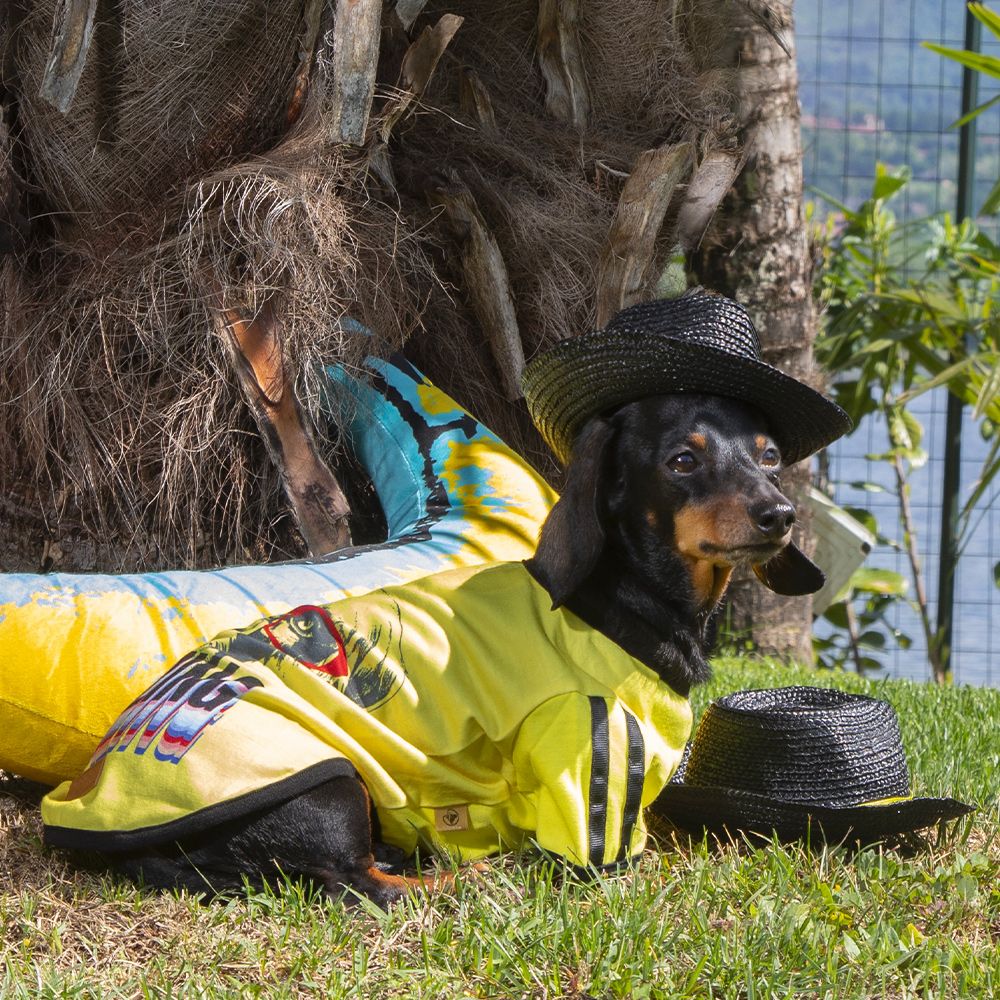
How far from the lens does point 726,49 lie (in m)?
4.84

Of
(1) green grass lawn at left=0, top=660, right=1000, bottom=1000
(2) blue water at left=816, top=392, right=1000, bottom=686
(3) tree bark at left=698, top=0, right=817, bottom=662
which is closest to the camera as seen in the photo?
(1) green grass lawn at left=0, top=660, right=1000, bottom=1000

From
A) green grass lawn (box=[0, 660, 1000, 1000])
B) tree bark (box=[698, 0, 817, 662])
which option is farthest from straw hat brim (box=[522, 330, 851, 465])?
tree bark (box=[698, 0, 817, 662])

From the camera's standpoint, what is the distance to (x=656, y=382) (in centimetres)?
254

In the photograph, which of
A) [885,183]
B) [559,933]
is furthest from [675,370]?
[885,183]

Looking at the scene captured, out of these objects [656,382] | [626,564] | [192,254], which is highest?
[192,254]

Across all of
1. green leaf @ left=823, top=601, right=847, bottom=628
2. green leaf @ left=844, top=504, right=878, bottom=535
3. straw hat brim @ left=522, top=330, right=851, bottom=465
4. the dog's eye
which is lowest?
green leaf @ left=823, top=601, right=847, bottom=628

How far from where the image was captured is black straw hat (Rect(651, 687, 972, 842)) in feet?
8.46

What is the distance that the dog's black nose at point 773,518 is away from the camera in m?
2.34

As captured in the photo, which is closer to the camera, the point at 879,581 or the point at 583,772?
the point at 583,772

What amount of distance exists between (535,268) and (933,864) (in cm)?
216

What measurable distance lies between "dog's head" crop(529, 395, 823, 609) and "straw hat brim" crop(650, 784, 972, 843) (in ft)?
1.37

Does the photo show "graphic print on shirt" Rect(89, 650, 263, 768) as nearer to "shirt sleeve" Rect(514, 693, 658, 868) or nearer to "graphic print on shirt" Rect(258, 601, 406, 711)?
"graphic print on shirt" Rect(258, 601, 406, 711)

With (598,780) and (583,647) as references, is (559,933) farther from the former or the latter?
(583,647)

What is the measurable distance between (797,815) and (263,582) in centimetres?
128
